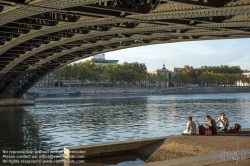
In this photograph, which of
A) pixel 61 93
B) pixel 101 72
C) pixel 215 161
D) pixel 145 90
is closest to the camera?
pixel 215 161

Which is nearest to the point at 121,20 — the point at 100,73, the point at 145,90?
the point at 145,90

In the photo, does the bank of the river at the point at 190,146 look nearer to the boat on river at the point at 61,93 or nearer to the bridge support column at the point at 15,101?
the bridge support column at the point at 15,101

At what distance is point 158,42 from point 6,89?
40.0 m

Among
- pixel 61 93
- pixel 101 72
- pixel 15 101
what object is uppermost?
pixel 101 72

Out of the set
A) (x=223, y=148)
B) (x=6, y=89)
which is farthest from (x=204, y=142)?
(x=6, y=89)

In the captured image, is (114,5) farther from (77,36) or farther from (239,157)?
(77,36)

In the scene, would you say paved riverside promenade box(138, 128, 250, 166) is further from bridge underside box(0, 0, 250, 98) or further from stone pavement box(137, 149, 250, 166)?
bridge underside box(0, 0, 250, 98)

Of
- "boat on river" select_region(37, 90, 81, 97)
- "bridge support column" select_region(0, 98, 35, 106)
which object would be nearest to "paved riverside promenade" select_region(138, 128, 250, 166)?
"bridge support column" select_region(0, 98, 35, 106)

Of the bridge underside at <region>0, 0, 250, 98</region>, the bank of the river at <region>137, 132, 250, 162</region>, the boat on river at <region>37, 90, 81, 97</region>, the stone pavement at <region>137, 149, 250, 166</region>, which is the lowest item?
the boat on river at <region>37, 90, 81, 97</region>

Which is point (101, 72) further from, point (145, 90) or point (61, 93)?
point (61, 93)

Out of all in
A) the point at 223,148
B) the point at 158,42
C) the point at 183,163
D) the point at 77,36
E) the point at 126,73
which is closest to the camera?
the point at 183,163

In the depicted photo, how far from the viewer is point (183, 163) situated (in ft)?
37.3

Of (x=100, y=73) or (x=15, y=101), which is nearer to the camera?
(x=15, y=101)

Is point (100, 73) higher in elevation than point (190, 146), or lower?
higher
